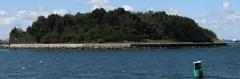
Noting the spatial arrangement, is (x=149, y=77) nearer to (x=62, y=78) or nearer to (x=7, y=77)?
(x=62, y=78)

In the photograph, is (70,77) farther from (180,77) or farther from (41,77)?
(180,77)

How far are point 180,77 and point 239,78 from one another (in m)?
5.30

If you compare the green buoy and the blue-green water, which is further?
the blue-green water

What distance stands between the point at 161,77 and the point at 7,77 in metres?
14.1

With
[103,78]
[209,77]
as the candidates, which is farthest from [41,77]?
[209,77]

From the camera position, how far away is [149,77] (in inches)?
2296

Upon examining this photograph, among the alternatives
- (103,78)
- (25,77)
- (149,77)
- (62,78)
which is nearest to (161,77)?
(149,77)

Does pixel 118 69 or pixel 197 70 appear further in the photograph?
pixel 118 69

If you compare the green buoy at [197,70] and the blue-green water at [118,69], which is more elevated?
the green buoy at [197,70]

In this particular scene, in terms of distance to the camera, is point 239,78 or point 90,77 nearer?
point 239,78

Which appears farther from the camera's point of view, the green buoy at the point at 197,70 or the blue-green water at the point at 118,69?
the blue-green water at the point at 118,69

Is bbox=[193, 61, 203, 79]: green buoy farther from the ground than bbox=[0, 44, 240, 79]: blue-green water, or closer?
farther from the ground

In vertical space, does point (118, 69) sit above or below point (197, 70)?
below

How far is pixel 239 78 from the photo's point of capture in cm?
5441
